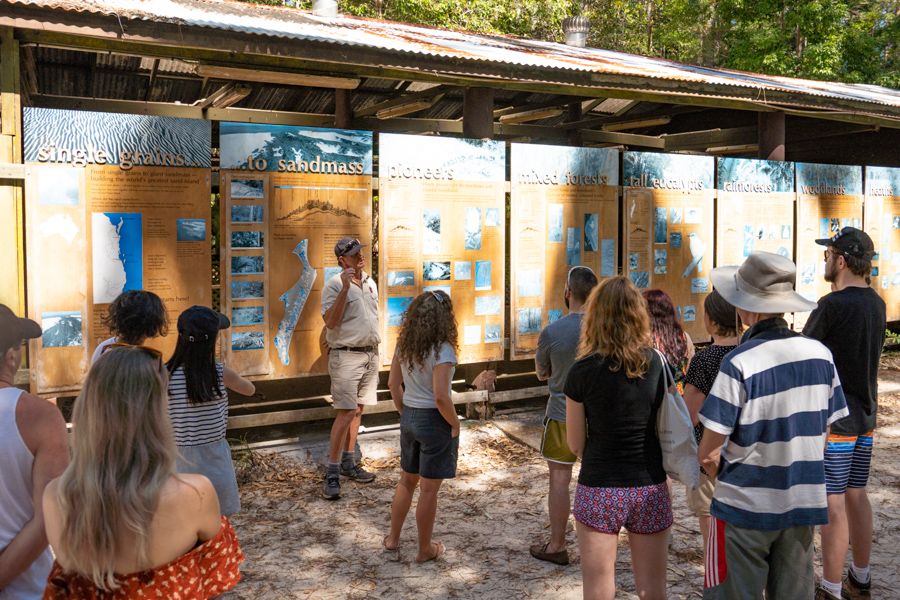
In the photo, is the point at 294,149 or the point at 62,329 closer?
the point at 62,329

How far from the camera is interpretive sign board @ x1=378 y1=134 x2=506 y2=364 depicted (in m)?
7.18

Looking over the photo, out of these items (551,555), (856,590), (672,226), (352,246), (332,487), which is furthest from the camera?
(672,226)

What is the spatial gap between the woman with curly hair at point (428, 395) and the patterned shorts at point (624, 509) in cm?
135

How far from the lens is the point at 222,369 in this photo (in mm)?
3984

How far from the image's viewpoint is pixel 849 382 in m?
4.22

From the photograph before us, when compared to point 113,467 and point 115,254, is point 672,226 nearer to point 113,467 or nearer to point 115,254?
point 115,254

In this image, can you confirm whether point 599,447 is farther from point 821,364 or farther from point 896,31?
point 896,31

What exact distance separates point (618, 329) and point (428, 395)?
1.55m

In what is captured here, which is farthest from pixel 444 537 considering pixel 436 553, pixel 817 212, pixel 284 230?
pixel 817 212

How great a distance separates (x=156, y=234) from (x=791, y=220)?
750 cm

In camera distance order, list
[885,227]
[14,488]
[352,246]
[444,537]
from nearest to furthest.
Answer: [14,488], [444,537], [352,246], [885,227]

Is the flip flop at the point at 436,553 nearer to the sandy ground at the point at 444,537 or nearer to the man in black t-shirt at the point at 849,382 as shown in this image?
the sandy ground at the point at 444,537

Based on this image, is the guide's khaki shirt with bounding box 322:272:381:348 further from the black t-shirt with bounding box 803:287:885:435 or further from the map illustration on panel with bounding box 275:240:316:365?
the black t-shirt with bounding box 803:287:885:435

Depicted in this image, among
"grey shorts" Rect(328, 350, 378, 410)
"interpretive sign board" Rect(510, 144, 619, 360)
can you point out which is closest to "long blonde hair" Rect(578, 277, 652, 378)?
"grey shorts" Rect(328, 350, 378, 410)
